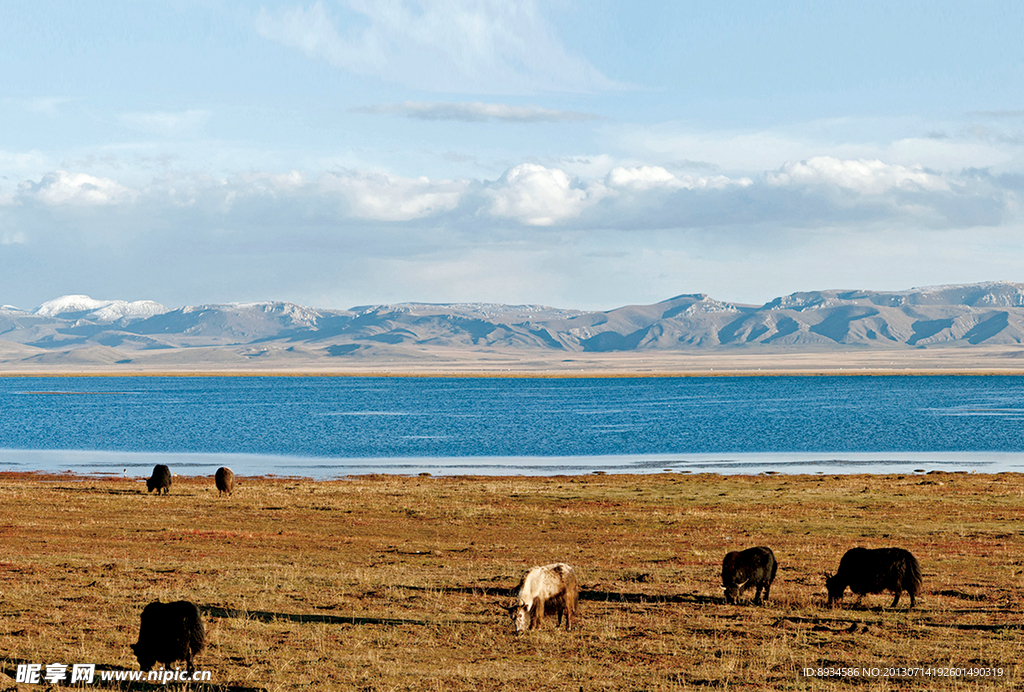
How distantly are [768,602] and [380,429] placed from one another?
281 ft

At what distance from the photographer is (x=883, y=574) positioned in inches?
719

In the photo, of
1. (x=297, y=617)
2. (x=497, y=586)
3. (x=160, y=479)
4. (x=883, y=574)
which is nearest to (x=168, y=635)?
(x=297, y=617)

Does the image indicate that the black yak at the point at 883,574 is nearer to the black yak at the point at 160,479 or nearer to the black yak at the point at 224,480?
the black yak at the point at 224,480

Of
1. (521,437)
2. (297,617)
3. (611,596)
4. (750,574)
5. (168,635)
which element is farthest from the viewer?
(521,437)

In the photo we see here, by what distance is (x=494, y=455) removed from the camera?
74.9 metres

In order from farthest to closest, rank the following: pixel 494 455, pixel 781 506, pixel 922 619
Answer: pixel 494 455, pixel 781 506, pixel 922 619

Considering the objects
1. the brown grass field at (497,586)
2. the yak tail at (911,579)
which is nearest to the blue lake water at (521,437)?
the brown grass field at (497,586)

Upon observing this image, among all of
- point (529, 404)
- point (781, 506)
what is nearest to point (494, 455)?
point (781, 506)

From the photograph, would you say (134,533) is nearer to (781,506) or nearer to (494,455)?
(781,506)

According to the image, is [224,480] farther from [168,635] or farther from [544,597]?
[168,635]

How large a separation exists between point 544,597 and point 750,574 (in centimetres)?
487

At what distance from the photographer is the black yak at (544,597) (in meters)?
16.5

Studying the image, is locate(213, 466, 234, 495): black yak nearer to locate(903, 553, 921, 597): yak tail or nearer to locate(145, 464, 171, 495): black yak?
locate(145, 464, 171, 495): black yak

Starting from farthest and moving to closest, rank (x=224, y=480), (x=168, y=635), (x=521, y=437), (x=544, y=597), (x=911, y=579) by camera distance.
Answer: (x=521, y=437) < (x=224, y=480) < (x=911, y=579) < (x=544, y=597) < (x=168, y=635)
